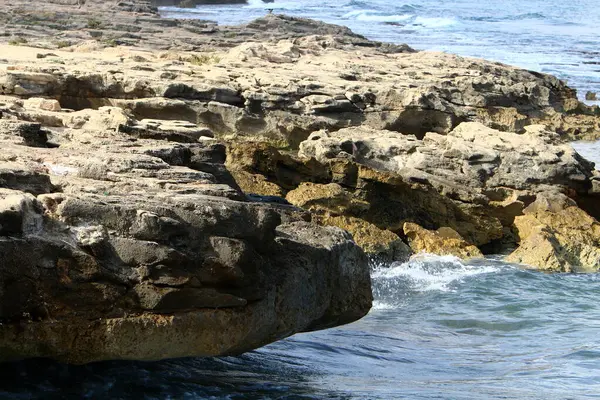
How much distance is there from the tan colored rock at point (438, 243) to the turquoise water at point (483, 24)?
2159 cm

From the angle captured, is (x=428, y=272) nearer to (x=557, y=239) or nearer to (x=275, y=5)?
(x=557, y=239)

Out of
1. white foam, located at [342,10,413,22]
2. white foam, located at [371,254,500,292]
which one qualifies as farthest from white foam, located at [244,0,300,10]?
white foam, located at [371,254,500,292]

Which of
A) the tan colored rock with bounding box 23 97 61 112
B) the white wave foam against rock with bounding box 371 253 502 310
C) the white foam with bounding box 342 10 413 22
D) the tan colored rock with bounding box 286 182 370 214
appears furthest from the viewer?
the white foam with bounding box 342 10 413 22

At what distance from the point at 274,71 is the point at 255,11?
47200 mm

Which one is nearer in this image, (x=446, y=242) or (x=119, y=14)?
(x=446, y=242)

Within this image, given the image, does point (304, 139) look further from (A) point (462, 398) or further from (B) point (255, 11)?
(B) point (255, 11)

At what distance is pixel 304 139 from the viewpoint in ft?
58.5

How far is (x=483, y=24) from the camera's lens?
2483 inches

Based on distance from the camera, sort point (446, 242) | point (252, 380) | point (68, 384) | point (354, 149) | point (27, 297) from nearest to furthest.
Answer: point (27, 297) < point (68, 384) < point (252, 380) < point (446, 242) < point (354, 149)

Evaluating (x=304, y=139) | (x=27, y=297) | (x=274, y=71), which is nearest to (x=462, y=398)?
(x=27, y=297)

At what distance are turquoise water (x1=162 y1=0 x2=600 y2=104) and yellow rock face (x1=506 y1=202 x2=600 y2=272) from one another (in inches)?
798

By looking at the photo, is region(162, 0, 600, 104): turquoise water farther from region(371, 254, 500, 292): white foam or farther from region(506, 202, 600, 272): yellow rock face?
region(371, 254, 500, 292): white foam

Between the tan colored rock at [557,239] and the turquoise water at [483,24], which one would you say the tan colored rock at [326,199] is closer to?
the tan colored rock at [557,239]

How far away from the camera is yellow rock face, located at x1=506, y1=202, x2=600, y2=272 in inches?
562
